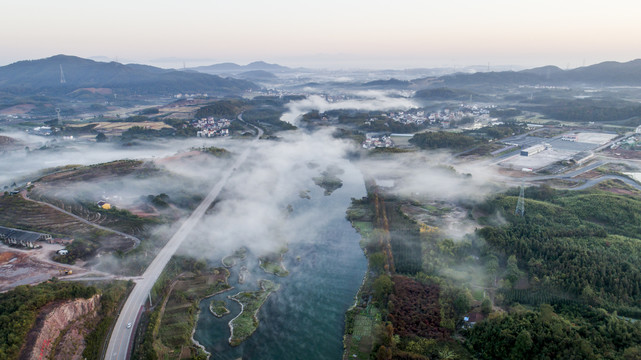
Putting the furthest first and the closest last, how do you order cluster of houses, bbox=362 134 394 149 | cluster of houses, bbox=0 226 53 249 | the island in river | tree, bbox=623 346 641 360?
cluster of houses, bbox=362 134 394 149, cluster of houses, bbox=0 226 53 249, the island in river, tree, bbox=623 346 641 360

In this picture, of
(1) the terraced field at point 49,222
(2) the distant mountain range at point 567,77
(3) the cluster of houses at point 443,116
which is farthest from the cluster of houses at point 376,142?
(2) the distant mountain range at point 567,77

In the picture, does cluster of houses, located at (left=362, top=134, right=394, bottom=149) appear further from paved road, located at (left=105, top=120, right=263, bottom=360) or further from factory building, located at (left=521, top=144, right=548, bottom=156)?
paved road, located at (left=105, top=120, right=263, bottom=360)

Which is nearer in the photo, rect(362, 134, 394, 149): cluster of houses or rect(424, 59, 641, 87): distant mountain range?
rect(362, 134, 394, 149): cluster of houses

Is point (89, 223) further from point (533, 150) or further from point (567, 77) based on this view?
point (567, 77)

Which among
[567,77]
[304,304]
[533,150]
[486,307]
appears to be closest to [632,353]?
[486,307]

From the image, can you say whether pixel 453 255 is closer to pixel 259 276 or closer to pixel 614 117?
pixel 259 276

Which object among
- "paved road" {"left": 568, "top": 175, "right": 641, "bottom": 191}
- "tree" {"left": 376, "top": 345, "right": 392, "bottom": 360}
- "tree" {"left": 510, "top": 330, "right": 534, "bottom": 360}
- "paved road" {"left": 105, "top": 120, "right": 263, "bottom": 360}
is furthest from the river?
"paved road" {"left": 568, "top": 175, "right": 641, "bottom": 191}

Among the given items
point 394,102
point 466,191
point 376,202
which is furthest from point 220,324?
point 394,102
